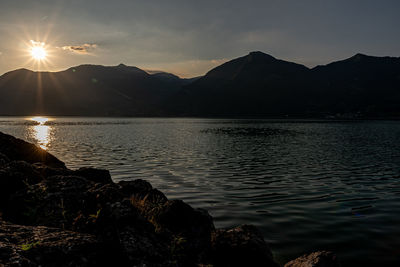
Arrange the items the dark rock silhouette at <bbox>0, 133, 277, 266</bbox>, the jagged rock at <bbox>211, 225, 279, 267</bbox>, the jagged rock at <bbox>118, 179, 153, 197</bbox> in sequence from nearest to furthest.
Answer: the dark rock silhouette at <bbox>0, 133, 277, 266</bbox> < the jagged rock at <bbox>211, 225, 279, 267</bbox> < the jagged rock at <bbox>118, 179, 153, 197</bbox>

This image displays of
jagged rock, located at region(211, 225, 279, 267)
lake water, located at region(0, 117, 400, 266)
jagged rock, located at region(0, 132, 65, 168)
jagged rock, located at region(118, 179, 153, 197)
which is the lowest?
lake water, located at region(0, 117, 400, 266)

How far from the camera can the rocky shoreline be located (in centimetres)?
555

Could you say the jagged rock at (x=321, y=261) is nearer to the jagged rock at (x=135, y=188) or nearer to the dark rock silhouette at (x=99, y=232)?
the dark rock silhouette at (x=99, y=232)

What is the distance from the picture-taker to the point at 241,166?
3244 centimetres

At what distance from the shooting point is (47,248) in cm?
537

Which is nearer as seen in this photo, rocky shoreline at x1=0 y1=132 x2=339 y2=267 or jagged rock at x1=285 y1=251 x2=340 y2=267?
rocky shoreline at x1=0 y1=132 x2=339 y2=267

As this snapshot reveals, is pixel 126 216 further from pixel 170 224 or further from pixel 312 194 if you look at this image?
pixel 312 194

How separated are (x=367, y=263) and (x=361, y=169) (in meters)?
Result: 23.3

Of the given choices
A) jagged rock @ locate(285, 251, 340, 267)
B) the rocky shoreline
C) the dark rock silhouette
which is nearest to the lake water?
jagged rock @ locate(285, 251, 340, 267)

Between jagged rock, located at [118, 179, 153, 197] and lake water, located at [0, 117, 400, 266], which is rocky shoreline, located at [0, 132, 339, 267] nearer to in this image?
lake water, located at [0, 117, 400, 266]

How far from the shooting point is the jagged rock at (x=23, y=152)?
792 inches

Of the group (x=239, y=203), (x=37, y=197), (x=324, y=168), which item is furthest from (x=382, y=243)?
(x=324, y=168)

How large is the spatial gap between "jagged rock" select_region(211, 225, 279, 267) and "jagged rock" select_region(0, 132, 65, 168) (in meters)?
16.6

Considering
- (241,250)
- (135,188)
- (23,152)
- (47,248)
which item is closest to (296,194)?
(135,188)
